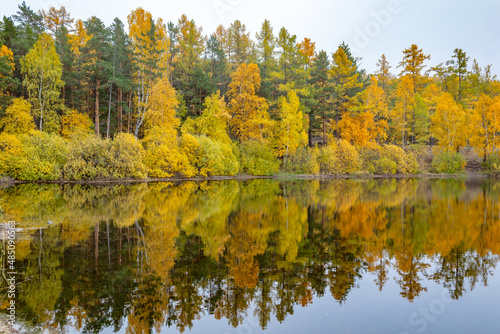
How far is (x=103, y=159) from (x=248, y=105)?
59.1 ft

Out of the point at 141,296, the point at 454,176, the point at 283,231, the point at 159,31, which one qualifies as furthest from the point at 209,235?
the point at 454,176


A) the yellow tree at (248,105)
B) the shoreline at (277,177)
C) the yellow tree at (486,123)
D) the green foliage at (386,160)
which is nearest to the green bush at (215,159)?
the shoreline at (277,177)

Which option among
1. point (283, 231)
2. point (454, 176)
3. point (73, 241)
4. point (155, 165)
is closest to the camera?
point (73, 241)

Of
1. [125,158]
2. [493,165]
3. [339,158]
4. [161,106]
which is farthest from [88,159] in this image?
[493,165]

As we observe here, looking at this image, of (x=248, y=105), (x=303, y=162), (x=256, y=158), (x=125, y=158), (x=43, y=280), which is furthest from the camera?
(x=303, y=162)

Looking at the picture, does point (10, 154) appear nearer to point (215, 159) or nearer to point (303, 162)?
point (215, 159)

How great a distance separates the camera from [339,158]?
4397 cm

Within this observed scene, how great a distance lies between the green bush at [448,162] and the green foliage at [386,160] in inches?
143

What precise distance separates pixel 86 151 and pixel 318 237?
87.1 feet

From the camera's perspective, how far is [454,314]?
21.9 feet

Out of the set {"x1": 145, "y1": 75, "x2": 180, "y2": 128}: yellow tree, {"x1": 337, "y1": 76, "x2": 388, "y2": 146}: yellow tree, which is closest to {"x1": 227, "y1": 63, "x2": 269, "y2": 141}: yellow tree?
{"x1": 145, "y1": 75, "x2": 180, "y2": 128}: yellow tree

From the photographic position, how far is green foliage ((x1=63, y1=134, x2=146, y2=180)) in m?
31.2

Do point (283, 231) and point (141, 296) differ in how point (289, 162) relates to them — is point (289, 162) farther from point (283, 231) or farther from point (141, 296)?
point (141, 296)

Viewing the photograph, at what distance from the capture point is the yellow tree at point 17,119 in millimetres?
32522
